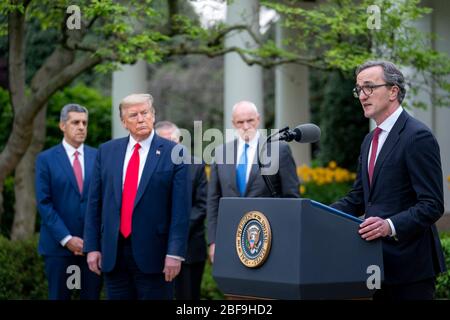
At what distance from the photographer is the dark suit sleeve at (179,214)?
6.78m

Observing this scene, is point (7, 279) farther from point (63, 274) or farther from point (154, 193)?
point (154, 193)

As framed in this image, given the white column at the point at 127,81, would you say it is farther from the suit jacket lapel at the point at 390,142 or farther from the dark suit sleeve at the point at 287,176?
the suit jacket lapel at the point at 390,142

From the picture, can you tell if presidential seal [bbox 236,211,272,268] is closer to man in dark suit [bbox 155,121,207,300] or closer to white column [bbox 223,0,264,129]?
man in dark suit [bbox 155,121,207,300]

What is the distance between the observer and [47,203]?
27.8 feet

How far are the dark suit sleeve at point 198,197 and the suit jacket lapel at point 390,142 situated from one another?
163 inches

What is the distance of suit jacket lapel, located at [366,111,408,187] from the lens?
5066mm

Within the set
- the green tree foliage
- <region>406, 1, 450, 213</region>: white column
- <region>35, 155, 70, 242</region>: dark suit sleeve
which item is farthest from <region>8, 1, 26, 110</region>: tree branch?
the green tree foliage

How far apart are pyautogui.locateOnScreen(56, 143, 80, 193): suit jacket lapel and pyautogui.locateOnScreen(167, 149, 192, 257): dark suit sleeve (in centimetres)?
193

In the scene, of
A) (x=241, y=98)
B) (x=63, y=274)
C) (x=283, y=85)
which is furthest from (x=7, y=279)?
(x=283, y=85)

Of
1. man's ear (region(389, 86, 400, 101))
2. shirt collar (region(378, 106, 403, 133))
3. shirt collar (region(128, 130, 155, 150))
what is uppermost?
man's ear (region(389, 86, 400, 101))

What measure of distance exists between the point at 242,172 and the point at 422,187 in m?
3.33

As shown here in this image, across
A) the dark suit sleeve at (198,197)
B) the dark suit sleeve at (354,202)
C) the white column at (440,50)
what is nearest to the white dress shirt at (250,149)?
the dark suit sleeve at (198,197)

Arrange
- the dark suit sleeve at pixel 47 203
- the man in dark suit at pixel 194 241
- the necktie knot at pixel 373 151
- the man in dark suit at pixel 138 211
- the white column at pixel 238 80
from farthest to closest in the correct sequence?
1. the white column at pixel 238 80
2. the man in dark suit at pixel 194 241
3. the dark suit sleeve at pixel 47 203
4. the man in dark suit at pixel 138 211
5. the necktie knot at pixel 373 151
